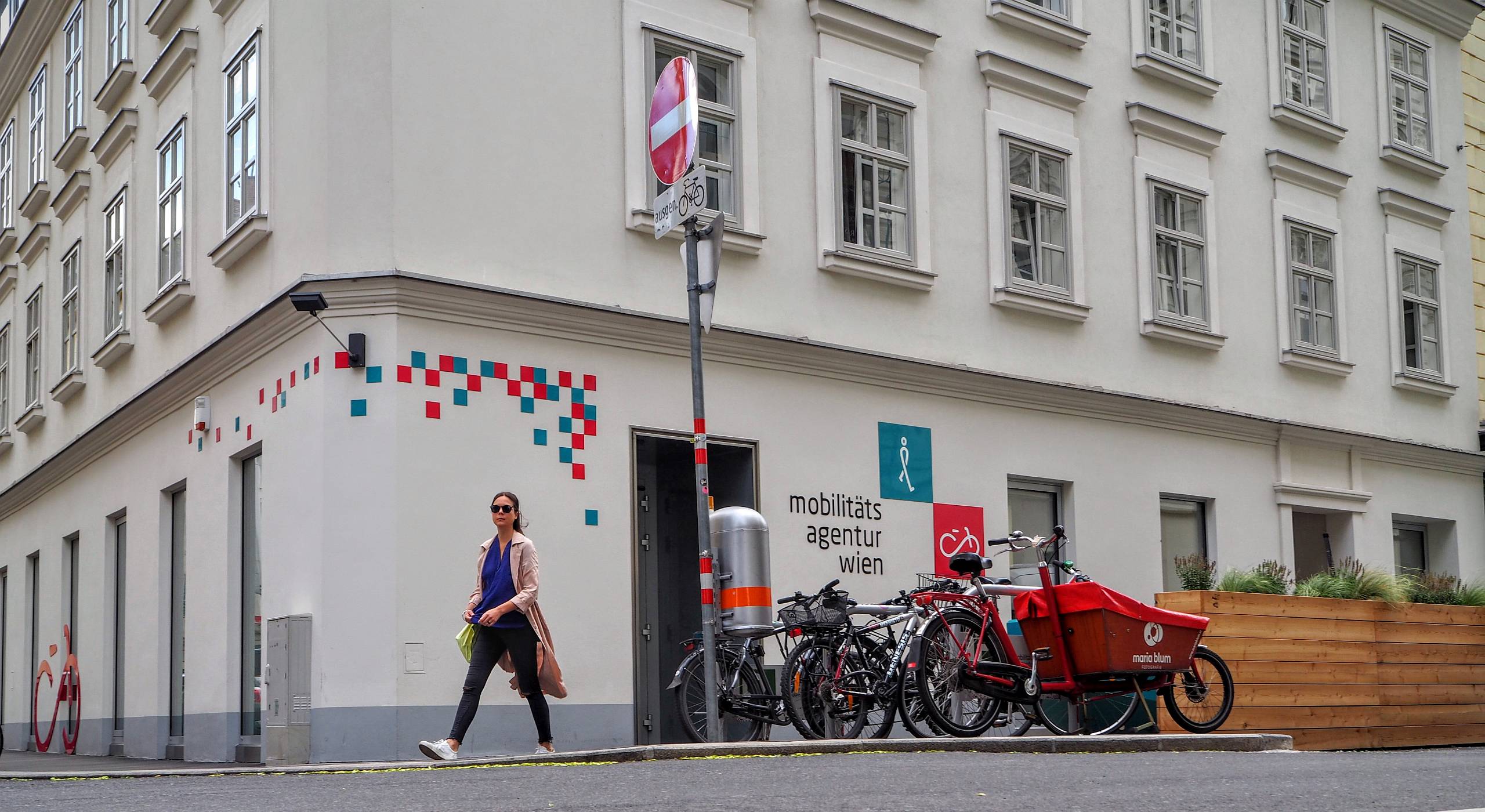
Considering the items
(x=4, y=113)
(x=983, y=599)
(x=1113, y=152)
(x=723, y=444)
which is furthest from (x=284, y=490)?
(x=4, y=113)

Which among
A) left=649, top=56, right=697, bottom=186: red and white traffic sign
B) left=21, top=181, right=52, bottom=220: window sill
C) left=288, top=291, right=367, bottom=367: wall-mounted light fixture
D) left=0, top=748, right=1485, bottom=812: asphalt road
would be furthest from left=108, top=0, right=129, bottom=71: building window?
left=0, top=748, right=1485, bottom=812: asphalt road

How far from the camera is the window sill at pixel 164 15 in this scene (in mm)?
16328

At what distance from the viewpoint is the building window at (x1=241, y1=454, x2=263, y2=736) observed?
14125 millimetres

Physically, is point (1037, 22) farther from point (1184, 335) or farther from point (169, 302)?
point (169, 302)

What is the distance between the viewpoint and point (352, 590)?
1259 centimetres

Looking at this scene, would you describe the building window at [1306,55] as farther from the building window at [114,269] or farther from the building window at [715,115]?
the building window at [114,269]

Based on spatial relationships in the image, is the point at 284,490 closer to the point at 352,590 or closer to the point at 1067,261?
the point at 352,590

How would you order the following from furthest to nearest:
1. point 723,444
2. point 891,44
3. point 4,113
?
point 4,113, point 891,44, point 723,444

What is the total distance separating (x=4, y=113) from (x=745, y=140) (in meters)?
15.7

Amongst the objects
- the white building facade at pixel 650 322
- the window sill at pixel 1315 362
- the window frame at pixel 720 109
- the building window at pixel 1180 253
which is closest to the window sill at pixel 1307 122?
the white building facade at pixel 650 322

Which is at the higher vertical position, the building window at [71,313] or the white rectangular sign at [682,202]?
the building window at [71,313]

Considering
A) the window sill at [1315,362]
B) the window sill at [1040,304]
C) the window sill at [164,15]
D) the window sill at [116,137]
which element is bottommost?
the window sill at [1315,362]

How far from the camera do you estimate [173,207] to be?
16.7 meters

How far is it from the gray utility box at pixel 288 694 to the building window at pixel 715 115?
5.19 metres
